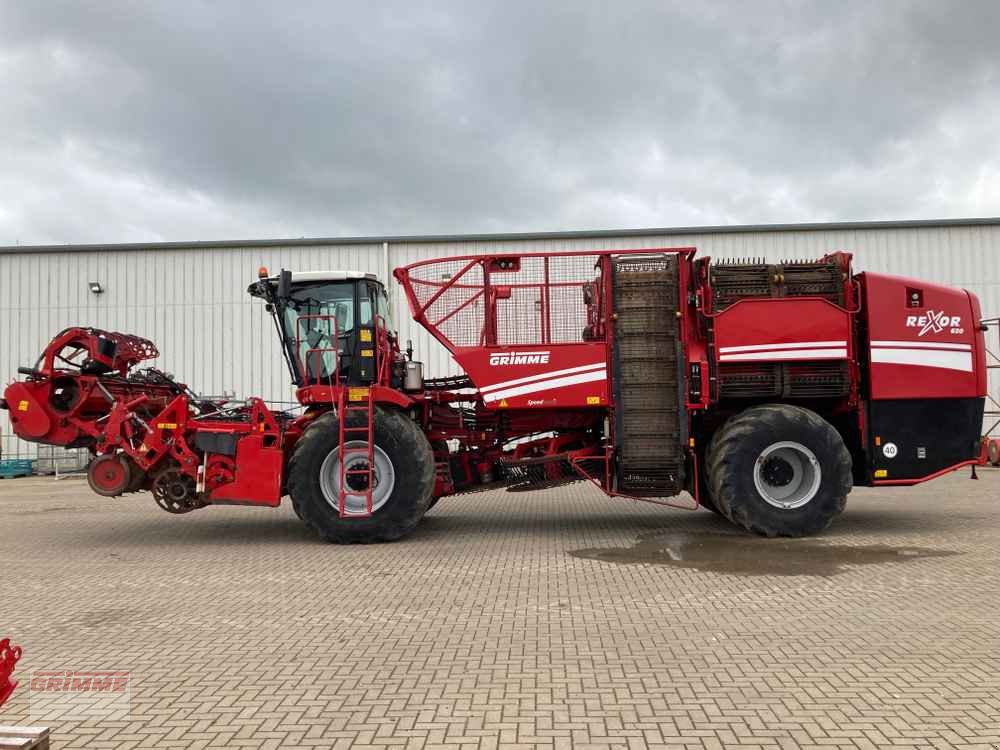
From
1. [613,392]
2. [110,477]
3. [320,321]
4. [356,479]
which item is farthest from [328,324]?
[613,392]

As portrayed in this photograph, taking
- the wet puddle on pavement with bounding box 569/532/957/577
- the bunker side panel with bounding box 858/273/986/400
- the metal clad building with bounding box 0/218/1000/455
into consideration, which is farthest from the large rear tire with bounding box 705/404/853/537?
the metal clad building with bounding box 0/218/1000/455

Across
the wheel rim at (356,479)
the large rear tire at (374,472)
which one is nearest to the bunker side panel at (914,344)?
the large rear tire at (374,472)

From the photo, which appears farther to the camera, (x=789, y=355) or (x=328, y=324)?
(x=328, y=324)

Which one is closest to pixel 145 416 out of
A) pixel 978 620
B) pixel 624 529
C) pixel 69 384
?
pixel 69 384

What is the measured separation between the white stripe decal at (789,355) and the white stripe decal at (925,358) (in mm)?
501

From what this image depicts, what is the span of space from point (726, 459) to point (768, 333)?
1553 millimetres

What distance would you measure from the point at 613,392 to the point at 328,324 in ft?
11.7

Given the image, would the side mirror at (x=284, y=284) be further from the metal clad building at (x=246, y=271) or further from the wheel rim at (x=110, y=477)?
the metal clad building at (x=246, y=271)

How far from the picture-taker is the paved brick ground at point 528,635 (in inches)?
140

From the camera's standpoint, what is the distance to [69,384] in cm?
879

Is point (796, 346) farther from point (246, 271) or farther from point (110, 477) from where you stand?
point (246, 271)

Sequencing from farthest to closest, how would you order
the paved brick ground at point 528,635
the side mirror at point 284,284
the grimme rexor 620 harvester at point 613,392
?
the side mirror at point 284,284, the grimme rexor 620 harvester at point 613,392, the paved brick ground at point 528,635

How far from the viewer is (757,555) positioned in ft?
24.8

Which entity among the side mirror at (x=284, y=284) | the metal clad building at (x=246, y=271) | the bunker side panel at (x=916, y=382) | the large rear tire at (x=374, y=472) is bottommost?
the large rear tire at (x=374, y=472)
